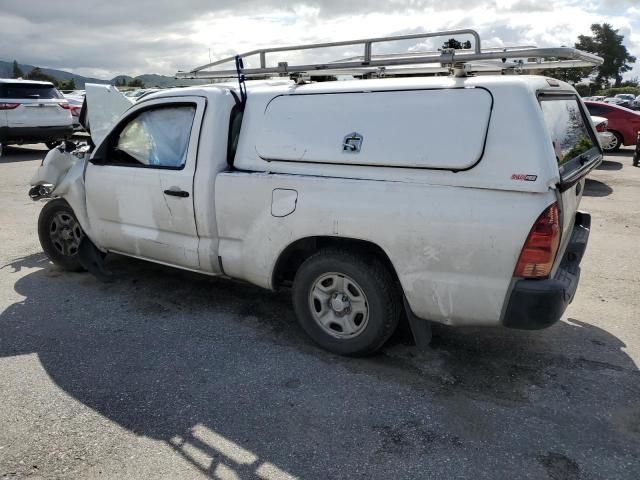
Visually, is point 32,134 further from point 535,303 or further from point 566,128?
point 535,303

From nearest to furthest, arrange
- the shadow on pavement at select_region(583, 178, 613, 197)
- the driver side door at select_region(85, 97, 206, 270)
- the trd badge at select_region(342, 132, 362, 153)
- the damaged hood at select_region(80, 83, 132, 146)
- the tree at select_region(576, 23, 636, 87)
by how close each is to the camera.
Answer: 1. the trd badge at select_region(342, 132, 362, 153)
2. the driver side door at select_region(85, 97, 206, 270)
3. the damaged hood at select_region(80, 83, 132, 146)
4. the shadow on pavement at select_region(583, 178, 613, 197)
5. the tree at select_region(576, 23, 636, 87)

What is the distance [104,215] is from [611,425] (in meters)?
4.13

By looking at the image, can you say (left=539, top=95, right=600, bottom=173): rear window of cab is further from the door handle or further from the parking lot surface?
the door handle

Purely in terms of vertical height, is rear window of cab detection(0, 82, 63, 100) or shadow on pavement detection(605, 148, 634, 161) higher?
rear window of cab detection(0, 82, 63, 100)

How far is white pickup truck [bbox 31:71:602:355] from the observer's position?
300 centimetres

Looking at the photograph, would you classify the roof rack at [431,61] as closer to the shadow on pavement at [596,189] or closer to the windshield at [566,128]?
the windshield at [566,128]

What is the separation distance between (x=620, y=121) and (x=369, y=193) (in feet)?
44.6

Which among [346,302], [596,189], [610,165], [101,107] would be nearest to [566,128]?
[346,302]

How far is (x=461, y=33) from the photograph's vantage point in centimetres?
359

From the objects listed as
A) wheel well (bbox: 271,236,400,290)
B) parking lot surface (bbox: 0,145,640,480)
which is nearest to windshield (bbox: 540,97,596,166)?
wheel well (bbox: 271,236,400,290)

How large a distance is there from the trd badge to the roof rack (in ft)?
2.22

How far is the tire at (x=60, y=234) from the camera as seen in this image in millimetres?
5262

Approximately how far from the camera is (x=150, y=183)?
4348 millimetres

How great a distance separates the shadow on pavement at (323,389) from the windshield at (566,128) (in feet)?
4.59
